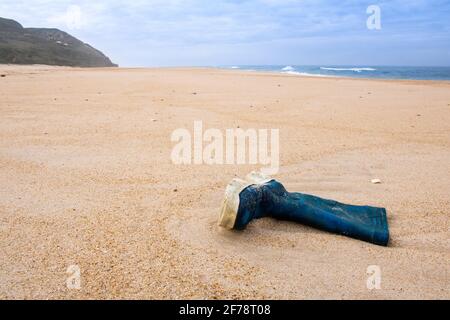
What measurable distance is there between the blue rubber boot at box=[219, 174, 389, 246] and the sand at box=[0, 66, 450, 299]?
0.22 ft

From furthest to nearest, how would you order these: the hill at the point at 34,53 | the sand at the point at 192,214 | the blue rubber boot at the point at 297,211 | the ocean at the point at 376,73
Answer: the ocean at the point at 376,73 < the hill at the point at 34,53 < the blue rubber boot at the point at 297,211 < the sand at the point at 192,214

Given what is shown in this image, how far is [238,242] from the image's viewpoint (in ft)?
6.83

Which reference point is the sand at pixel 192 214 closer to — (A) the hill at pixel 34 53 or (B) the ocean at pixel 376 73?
(B) the ocean at pixel 376 73

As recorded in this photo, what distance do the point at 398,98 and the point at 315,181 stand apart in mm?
6462

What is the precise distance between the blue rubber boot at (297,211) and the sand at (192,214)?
0.07 m

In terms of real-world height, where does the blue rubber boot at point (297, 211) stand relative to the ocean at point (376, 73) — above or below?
below

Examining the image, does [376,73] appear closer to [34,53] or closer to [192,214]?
[34,53]

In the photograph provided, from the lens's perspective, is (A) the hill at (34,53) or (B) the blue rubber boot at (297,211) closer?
(B) the blue rubber boot at (297,211)

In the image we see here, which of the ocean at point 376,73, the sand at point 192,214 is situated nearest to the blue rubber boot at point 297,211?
the sand at point 192,214

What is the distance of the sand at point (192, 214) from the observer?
173cm
